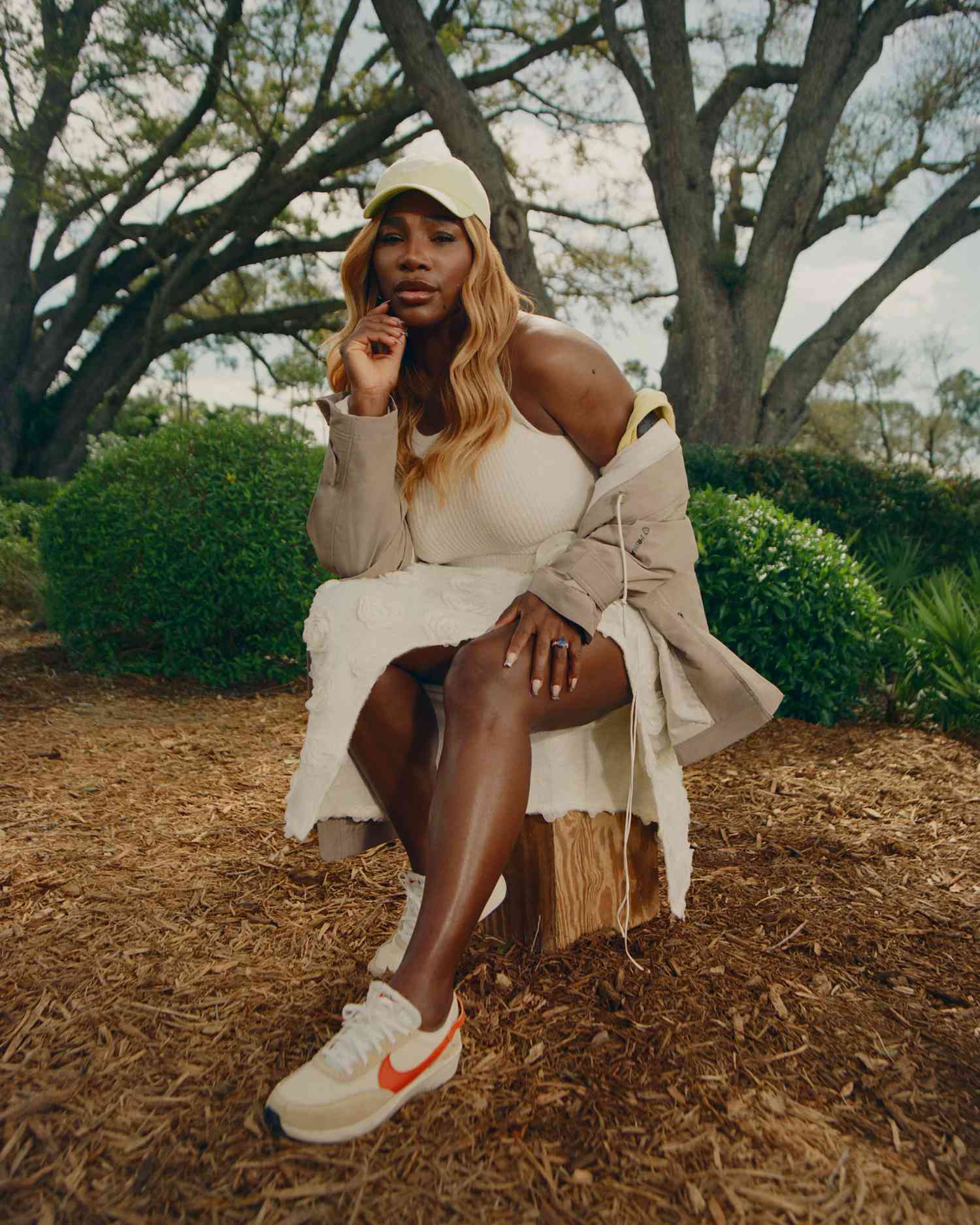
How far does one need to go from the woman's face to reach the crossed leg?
2.99ft

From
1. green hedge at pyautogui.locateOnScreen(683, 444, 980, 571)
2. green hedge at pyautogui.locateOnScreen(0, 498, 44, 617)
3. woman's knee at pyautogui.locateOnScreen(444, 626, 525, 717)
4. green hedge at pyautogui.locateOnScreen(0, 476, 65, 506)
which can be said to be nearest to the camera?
woman's knee at pyautogui.locateOnScreen(444, 626, 525, 717)

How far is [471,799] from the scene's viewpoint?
1.82 m

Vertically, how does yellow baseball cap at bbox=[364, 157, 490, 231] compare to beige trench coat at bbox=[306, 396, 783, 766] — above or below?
above

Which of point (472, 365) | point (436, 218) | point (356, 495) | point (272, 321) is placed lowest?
point (356, 495)

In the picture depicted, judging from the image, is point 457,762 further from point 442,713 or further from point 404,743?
point 442,713

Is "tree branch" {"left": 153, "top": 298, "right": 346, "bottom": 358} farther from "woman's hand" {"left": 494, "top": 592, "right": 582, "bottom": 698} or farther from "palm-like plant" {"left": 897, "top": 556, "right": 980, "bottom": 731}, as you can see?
"woman's hand" {"left": 494, "top": 592, "right": 582, "bottom": 698}

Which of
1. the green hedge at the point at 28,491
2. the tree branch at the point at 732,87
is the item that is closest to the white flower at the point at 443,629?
the tree branch at the point at 732,87

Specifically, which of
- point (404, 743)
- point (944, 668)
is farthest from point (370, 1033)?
point (944, 668)

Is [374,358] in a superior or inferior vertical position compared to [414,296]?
inferior

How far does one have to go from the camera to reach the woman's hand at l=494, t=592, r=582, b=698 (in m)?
1.93

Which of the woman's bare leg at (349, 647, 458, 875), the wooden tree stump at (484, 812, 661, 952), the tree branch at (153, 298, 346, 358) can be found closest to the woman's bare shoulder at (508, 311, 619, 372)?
the woman's bare leg at (349, 647, 458, 875)

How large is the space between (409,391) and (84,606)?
3.91m

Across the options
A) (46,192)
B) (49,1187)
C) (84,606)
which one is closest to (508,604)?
(49,1187)

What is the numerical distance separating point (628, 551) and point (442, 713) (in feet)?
2.03
